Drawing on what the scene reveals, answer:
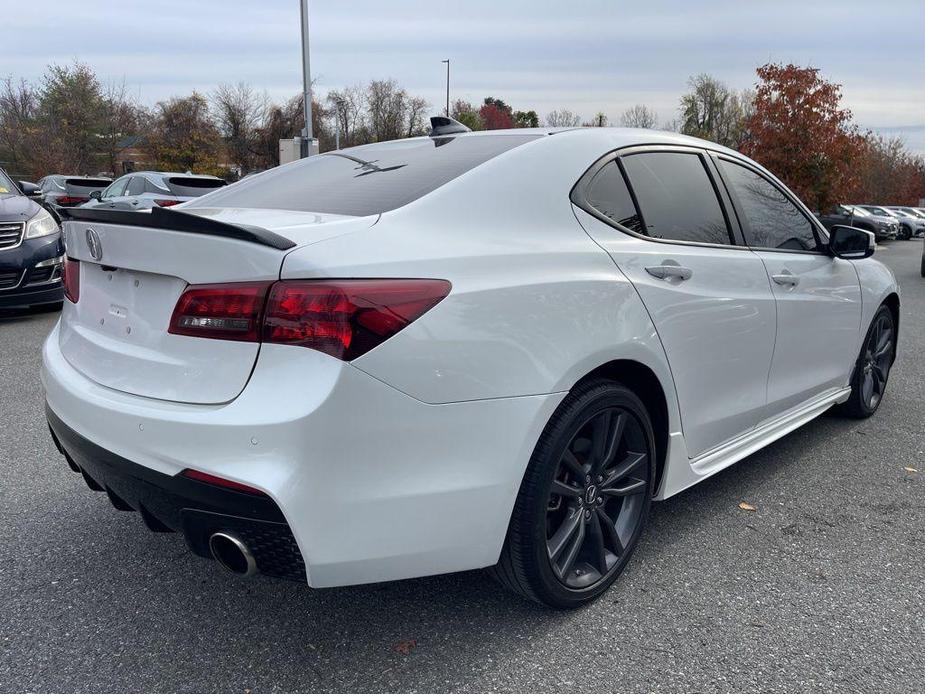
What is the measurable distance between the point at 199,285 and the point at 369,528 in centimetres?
78

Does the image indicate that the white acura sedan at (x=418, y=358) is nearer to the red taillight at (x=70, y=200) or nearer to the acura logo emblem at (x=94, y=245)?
the acura logo emblem at (x=94, y=245)

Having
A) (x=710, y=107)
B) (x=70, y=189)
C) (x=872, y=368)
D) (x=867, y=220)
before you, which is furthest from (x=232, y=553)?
(x=710, y=107)

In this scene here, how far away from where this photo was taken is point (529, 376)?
221cm

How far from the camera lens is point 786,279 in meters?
3.50

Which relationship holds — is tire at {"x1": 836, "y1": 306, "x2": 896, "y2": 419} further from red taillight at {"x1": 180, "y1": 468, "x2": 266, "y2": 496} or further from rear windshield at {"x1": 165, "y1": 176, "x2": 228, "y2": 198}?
rear windshield at {"x1": 165, "y1": 176, "x2": 228, "y2": 198}

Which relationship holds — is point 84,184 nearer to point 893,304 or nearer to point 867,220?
point 893,304

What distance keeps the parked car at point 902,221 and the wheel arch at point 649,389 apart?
3642 centimetres

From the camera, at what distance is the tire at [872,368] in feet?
15.0

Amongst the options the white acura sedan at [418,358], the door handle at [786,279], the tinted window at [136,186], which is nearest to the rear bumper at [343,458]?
the white acura sedan at [418,358]

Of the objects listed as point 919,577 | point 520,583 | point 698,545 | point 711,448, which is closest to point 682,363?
point 711,448

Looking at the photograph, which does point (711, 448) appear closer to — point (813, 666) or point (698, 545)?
point (698, 545)

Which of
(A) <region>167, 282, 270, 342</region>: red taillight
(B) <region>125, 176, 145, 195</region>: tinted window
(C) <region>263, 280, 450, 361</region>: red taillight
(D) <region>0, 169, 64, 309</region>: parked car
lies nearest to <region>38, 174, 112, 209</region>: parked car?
(B) <region>125, 176, 145, 195</region>: tinted window

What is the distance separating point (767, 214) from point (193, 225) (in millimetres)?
2693

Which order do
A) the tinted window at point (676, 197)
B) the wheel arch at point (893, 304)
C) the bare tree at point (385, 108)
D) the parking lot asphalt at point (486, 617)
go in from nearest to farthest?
1. the parking lot asphalt at point (486, 617)
2. the tinted window at point (676, 197)
3. the wheel arch at point (893, 304)
4. the bare tree at point (385, 108)
